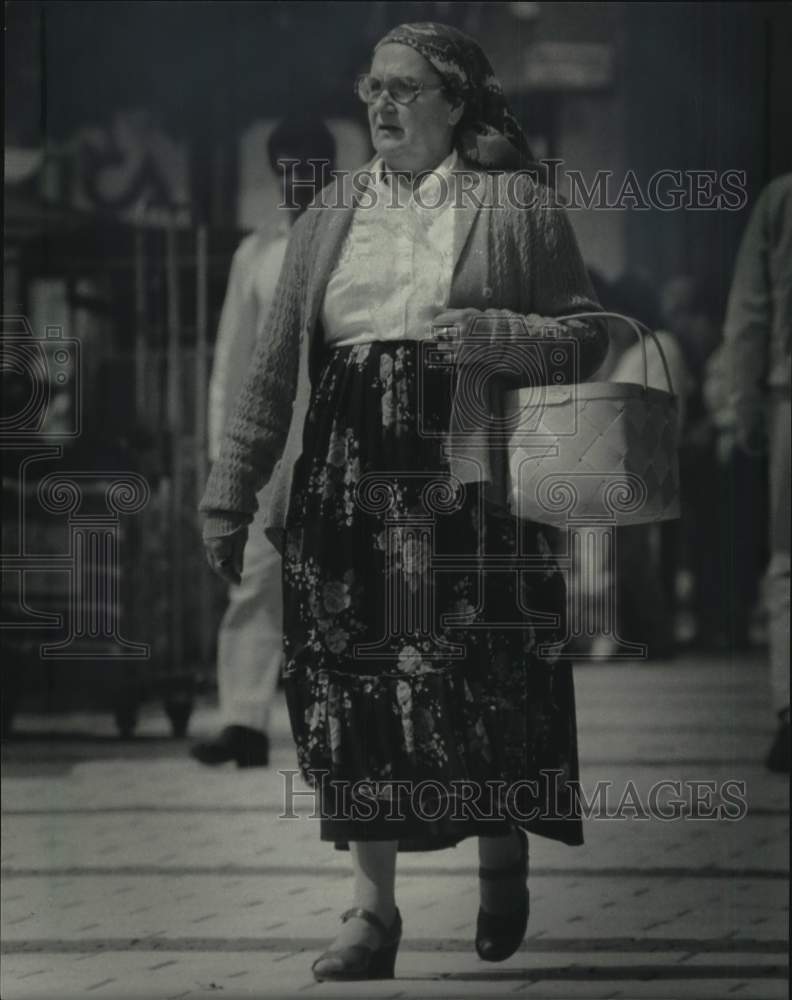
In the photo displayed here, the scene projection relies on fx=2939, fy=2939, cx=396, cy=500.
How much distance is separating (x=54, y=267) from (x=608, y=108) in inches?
105

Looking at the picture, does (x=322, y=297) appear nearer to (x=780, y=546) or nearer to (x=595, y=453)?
(x=595, y=453)

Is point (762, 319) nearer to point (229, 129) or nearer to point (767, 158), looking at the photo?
point (767, 158)

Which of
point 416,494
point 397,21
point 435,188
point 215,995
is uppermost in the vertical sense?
point 397,21

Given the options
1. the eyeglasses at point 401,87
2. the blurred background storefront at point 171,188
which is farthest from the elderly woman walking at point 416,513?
the blurred background storefront at point 171,188

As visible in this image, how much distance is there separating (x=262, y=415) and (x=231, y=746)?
109 inches

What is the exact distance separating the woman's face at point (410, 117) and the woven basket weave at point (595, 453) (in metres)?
0.53

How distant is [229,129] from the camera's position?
9.27 m

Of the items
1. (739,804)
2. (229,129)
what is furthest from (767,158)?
(739,804)

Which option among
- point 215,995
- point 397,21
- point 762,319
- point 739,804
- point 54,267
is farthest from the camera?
point 54,267

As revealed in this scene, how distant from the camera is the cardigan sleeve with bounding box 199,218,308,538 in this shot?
5.80 metres

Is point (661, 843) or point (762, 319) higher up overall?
point (762, 319)

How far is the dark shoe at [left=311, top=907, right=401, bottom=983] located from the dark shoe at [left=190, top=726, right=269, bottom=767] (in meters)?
2.59

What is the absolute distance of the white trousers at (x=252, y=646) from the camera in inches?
325

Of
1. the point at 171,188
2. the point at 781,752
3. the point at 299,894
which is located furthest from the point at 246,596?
the point at 171,188
